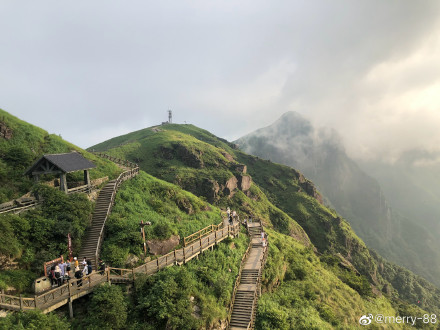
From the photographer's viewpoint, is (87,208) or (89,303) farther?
(87,208)

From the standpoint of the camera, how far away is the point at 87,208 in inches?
926

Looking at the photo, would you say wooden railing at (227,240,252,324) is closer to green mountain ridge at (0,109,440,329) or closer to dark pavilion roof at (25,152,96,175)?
green mountain ridge at (0,109,440,329)

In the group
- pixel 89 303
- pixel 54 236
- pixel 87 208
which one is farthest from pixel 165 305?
pixel 87 208

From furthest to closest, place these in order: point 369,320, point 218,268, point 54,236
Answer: point 369,320, point 218,268, point 54,236

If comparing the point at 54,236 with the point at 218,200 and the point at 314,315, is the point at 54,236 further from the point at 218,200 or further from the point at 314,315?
the point at 218,200

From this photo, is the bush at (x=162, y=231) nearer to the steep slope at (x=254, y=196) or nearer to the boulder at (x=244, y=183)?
the steep slope at (x=254, y=196)

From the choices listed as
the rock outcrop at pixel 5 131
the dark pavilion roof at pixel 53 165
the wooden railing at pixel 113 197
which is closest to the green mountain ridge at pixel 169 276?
the wooden railing at pixel 113 197

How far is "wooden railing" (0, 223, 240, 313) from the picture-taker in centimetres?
1366

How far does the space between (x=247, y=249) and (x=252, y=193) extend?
6231 centimetres

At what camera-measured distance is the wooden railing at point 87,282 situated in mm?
13656

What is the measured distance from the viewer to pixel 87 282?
16.8 m

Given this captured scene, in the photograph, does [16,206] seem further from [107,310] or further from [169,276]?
[169,276]

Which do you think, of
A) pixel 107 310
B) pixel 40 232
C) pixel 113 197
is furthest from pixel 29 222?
pixel 107 310

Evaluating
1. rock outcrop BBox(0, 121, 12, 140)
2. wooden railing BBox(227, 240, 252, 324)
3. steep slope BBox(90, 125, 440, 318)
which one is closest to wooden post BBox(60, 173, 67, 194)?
rock outcrop BBox(0, 121, 12, 140)
